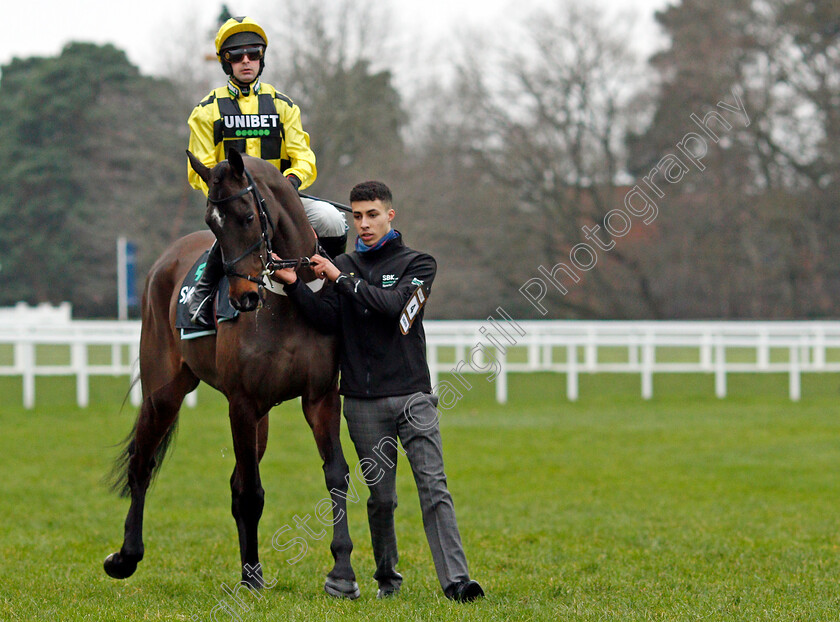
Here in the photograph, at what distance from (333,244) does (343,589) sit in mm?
1652

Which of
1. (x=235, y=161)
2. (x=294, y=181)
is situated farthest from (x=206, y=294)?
(x=235, y=161)

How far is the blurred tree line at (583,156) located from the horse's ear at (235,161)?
69.4ft

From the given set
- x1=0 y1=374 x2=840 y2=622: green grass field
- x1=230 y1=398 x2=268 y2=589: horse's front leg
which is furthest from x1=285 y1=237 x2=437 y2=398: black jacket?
→ x1=0 y1=374 x2=840 y2=622: green grass field

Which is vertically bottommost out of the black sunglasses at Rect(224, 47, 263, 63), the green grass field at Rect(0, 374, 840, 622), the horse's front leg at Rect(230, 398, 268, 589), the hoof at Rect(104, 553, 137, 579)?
the green grass field at Rect(0, 374, 840, 622)

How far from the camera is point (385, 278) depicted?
447cm

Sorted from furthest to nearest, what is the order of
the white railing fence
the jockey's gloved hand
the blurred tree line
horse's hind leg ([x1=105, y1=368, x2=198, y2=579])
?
the blurred tree line, the white railing fence, horse's hind leg ([x1=105, y1=368, x2=198, y2=579]), the jockey's gloved hand

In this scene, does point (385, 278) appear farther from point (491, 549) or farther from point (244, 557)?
point (491, 549)

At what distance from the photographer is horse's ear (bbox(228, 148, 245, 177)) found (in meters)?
4.08

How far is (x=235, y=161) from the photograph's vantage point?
161 inches

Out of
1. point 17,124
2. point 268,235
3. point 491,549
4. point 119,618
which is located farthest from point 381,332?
point 17,124

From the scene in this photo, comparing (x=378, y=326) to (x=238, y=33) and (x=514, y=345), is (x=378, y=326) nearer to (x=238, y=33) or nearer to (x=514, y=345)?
(x=238, y=33)

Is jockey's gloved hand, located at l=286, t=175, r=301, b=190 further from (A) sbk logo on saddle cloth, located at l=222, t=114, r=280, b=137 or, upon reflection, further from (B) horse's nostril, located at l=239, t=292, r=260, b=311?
(B) horse's nostril, located at l=239, t=292, r=260, b=311

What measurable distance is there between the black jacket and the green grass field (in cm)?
95

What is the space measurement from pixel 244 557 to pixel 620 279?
27.7 meters
